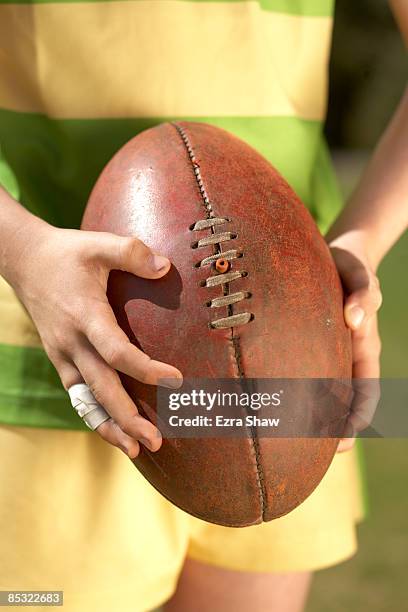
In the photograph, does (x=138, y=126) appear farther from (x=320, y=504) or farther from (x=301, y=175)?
(x=320, y=504)

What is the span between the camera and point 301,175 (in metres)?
1.26

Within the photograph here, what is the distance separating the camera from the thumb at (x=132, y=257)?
91cm

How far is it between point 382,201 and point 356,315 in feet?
0.84

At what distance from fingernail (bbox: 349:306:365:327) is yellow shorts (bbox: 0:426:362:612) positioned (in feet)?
0.89

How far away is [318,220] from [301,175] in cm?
7

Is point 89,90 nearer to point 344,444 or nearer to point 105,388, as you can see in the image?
point 105,388

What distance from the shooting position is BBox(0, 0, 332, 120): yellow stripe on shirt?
1.11 metres

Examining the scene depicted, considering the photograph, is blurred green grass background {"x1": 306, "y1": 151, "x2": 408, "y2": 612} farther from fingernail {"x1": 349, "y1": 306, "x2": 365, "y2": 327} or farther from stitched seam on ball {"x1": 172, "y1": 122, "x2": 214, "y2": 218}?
stitched seam on ball {"x1": 172, "y1": 122, "x2": 214, "y2": 218}

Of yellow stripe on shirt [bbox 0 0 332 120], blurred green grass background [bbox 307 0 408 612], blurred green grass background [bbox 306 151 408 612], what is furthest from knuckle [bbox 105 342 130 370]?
blurred green grass background [bbox 307 0 408 612]

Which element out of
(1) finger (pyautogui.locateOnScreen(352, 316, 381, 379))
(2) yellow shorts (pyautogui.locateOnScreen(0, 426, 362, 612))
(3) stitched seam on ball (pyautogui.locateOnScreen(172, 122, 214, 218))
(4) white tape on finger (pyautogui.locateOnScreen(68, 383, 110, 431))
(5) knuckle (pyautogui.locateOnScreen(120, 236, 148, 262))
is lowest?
(2) yellow shorts (pyautogui.locateOnScreen(0, 426, 362, 612))

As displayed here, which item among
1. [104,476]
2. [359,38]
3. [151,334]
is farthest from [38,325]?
[359,38]

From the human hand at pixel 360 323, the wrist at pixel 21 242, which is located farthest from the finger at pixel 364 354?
the wrist at pixel 21 242

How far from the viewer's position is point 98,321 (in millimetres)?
903

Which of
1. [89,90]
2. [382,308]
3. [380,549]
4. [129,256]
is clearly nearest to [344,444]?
[129,256]
